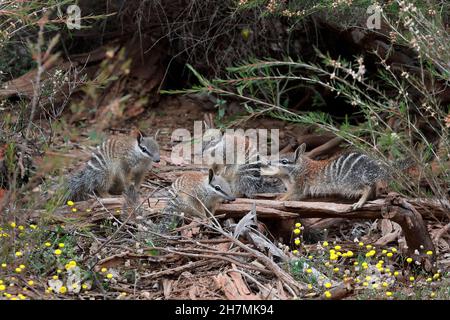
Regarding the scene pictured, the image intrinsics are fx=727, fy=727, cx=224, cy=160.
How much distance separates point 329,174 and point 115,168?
2357 mm

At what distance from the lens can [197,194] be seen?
750cm

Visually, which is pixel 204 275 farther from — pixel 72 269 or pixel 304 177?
pixel 304 177

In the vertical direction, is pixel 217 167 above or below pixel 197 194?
above

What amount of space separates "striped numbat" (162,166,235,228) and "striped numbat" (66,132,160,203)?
2.06 feet

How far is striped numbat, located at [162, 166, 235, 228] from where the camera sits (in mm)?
7312

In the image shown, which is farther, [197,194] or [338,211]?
[197,194]

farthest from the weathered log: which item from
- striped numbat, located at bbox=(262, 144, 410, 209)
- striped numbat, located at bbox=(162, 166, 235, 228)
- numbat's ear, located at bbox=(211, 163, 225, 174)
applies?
numbat's ear, located at bbox=(211, 163, 225, 174)

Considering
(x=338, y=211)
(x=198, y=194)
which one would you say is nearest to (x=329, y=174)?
(x=338, y=211)

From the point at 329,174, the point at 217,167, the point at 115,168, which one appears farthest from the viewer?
the point at 217,167

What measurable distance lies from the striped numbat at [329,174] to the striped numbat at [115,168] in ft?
4.56

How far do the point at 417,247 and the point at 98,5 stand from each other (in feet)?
18.0

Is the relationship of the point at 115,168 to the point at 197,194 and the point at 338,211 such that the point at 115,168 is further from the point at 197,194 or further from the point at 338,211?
the point at 338,211

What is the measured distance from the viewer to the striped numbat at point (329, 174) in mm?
7340

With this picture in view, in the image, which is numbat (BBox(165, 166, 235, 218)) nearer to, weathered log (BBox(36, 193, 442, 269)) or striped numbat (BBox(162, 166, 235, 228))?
striped numbat (BBox(162, 166, 235, 228))
